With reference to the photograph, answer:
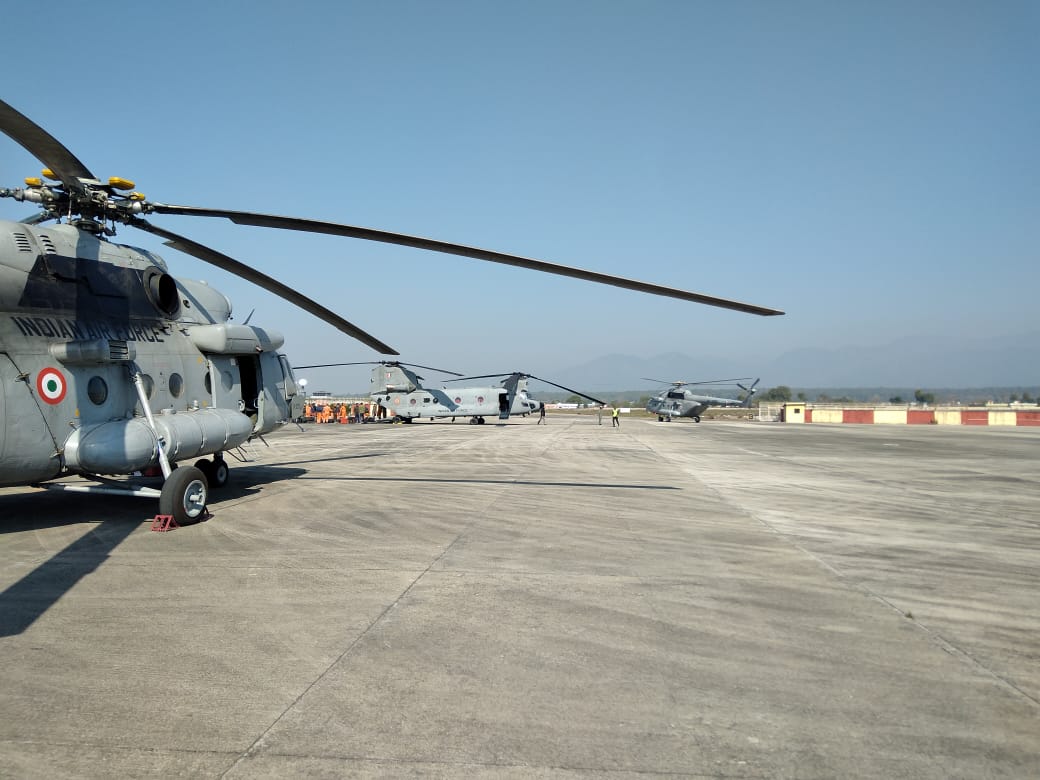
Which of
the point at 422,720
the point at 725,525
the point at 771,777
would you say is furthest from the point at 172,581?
the point at 725,525

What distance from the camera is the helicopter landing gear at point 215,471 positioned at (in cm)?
1296

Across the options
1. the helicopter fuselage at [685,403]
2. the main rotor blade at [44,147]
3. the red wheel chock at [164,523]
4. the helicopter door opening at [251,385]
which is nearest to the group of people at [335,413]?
the helicopter fuselage at [685,403]

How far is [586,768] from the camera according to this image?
Answer: 3256 mm

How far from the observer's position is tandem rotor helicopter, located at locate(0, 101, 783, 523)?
8025mm

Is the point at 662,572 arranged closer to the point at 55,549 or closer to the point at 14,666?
the point at 14,666

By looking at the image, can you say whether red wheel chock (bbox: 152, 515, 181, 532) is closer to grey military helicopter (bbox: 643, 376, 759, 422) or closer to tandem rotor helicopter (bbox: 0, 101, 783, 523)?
tandem rotor helicopter (bbox: 0, 101, 783, 523)

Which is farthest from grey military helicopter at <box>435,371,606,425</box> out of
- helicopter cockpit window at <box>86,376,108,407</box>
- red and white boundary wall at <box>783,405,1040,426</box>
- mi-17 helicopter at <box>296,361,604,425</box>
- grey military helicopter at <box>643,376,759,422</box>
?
helicopter cockpit window at <box>86,376,108,407</box>

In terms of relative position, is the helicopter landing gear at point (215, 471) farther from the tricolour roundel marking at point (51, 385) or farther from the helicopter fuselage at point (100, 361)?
the tricolour roundel marking at point (51, 385)

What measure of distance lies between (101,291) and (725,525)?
993cm

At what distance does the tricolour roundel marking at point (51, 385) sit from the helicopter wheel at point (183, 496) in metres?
1.78

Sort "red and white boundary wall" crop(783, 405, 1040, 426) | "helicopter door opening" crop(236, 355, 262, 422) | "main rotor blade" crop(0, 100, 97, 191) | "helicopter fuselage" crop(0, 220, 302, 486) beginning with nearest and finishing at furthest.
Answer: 1. "main rotor blade" crop(0, 100, 97, 191)
2. "helicopter fuselage" crop(0, 220, 302, 486)
3. "helicopter door opening" crop(236, 355, 262, 422)
4. "red and white boundary wall" crop(783, 405, 1040, 426)

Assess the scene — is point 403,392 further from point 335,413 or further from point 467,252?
point 467,252

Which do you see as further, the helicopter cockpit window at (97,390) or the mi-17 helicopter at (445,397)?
→ the mi-17 helicopter at (445,397)

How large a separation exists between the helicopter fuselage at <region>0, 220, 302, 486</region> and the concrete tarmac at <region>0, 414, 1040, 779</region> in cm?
124
